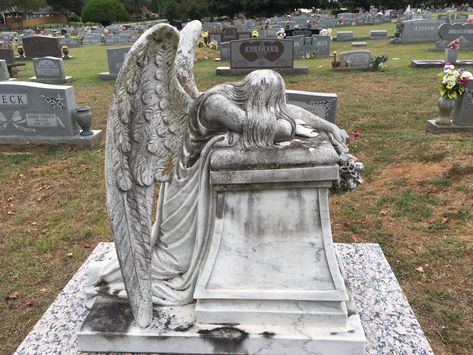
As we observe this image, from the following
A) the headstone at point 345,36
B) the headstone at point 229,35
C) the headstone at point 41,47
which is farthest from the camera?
the headstone at point 345,36

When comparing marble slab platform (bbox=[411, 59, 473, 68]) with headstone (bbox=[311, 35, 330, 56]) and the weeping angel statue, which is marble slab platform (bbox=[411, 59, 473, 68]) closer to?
headstone (bbox=[311, 35, 330, 56])

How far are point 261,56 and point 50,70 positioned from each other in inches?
284

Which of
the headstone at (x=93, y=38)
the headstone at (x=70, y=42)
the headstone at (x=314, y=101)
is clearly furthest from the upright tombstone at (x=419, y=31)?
the headstone at (x=70, y=42)

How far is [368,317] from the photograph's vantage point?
282 centimetres

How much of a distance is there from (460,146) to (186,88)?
5.88 meters

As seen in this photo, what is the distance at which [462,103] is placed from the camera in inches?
304

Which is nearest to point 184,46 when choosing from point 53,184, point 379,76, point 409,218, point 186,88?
point 186,88

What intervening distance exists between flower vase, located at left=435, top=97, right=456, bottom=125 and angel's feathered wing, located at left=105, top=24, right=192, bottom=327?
6.67 metres

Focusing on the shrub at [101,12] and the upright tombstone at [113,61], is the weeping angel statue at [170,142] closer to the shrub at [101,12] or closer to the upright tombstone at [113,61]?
the upright tombstone at [113,61]

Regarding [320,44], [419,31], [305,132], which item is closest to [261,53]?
[320,44]

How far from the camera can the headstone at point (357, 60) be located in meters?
13.9

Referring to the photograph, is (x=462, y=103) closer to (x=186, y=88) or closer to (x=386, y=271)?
(x=386, y=271)

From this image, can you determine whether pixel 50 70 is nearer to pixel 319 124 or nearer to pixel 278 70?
pixel 278 70

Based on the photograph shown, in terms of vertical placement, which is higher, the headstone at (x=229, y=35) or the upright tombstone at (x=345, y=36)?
the headstone at (x=229, y=35)
